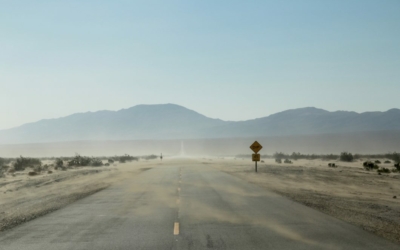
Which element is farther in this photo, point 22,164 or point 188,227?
point 22,164

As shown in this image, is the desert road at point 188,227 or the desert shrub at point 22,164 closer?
the desert road at point 188,227

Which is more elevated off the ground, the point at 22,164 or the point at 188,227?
→ the point at 22,164

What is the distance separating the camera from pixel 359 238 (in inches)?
395

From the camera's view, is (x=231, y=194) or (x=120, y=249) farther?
(x=231, y=194)

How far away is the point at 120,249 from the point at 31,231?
3.48 m

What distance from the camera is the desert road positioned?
31.2ft

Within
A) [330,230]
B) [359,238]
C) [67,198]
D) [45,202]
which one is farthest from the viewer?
[67,198]

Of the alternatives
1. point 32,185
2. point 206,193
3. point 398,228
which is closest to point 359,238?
point 398,228

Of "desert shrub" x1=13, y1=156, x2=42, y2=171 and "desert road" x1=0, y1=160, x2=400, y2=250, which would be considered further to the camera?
"desert shrub" x1=13, y1=156, x2=42, y2=171

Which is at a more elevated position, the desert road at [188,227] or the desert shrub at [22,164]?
the desert shrub at [22,164]

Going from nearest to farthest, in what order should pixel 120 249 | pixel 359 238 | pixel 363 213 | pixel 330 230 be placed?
pixel 120 249
pixel 359 238
pixel 330 230
pixel 363 213

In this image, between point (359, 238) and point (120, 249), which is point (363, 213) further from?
point (120, 249)

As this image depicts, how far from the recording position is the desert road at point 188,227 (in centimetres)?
951

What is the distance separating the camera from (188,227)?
1142 centimetres
